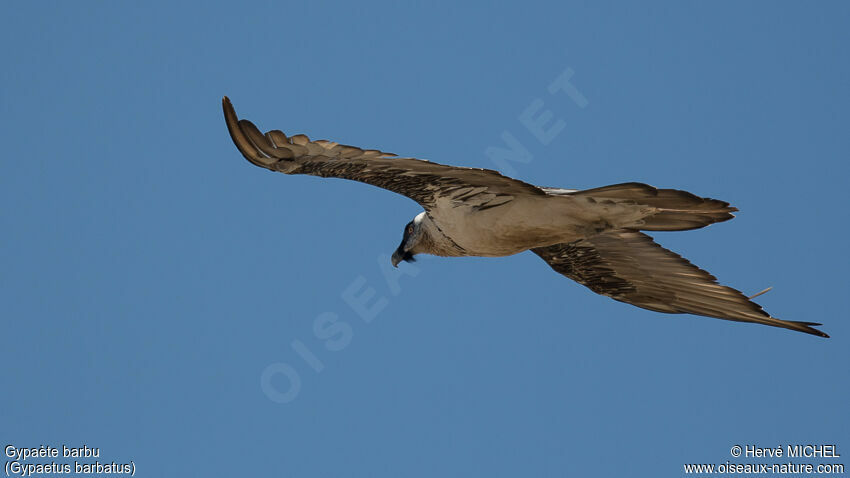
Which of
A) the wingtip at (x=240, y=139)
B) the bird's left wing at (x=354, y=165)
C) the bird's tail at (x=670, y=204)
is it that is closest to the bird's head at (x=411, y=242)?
the bird's left wing at (x=354, y=165)

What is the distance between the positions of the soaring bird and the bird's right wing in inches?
0.4

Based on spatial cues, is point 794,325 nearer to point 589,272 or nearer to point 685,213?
point 685,213

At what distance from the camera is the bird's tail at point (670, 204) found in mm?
7934

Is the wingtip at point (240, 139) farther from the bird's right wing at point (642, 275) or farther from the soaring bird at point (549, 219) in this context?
the bird's right wing at point (642, 275)

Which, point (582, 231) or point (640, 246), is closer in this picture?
point (582, 231)

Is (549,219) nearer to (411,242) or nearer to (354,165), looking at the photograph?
(411,242)

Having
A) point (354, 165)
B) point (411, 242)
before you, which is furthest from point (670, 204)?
point (411, 242)

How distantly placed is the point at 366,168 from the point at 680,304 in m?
3.97

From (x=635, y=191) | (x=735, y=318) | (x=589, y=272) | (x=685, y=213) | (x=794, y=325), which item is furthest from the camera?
(x=589, y=272)

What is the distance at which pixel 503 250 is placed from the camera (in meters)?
9.41

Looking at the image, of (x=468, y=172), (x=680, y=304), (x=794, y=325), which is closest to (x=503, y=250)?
(x=468, y=172)

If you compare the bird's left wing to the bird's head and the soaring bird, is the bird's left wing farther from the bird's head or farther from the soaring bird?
the bird's head

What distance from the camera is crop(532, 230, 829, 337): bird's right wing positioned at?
988 cm

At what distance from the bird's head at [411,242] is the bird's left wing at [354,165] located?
1088 mm
